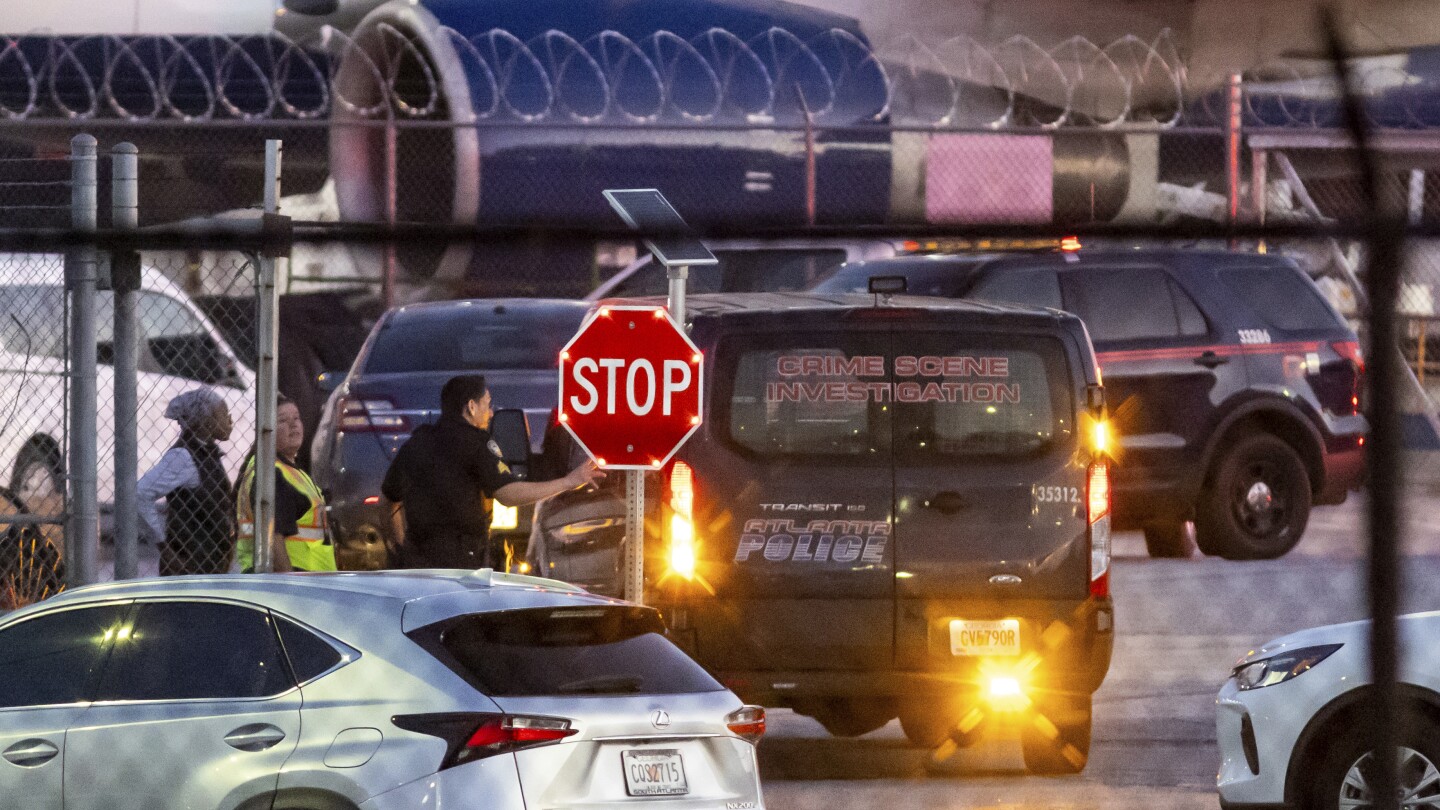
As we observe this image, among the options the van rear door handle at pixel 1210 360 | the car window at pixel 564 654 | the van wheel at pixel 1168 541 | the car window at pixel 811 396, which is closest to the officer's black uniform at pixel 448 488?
the car window at pixel 811 396

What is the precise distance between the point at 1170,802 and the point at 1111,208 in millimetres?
10288

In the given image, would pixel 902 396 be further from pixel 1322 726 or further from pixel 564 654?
pixel 564 654

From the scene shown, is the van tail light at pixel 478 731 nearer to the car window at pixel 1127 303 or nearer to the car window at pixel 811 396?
the car window at pixel 811 396

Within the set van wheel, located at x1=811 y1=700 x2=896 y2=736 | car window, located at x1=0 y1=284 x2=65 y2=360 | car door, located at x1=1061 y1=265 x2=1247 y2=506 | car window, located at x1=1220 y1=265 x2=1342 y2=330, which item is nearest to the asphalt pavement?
van wheel, located at x1=811 y1=700 x2=896 y2=736

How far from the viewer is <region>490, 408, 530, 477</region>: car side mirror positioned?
31.7ft

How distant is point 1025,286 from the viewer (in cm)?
1316

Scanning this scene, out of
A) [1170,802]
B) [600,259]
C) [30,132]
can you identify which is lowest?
[1170,802]

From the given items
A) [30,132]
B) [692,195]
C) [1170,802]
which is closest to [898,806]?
[1170,802]

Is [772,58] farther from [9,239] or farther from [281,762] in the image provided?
[9,239]

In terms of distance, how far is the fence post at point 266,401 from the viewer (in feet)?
28.7

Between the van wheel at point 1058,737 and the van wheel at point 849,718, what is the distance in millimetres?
641

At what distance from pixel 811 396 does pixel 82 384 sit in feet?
9.56

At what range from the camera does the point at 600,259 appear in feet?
60.2

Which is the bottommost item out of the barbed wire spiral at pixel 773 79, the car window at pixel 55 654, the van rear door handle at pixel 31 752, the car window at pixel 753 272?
the van rear door handle at pixel 31 752
